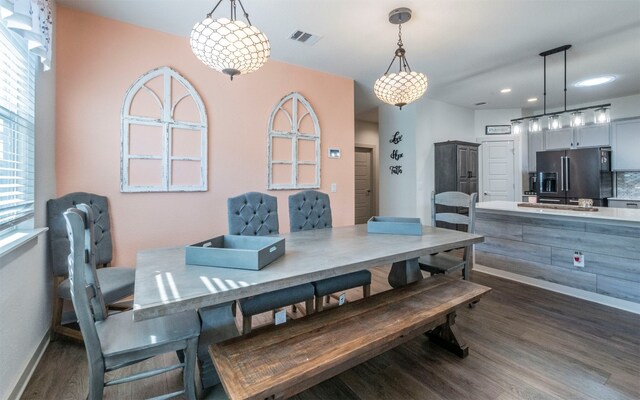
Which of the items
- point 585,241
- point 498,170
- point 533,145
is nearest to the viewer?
point 585,241

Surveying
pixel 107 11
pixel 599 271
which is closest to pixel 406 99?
pixel 599 271

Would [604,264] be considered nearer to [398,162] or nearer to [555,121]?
[555,121]

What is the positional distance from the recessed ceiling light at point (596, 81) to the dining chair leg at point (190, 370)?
20.3 feet

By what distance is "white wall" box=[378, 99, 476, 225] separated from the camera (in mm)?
5418

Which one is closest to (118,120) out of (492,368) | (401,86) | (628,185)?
(401,86)

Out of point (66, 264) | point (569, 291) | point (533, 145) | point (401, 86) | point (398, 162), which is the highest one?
point (533, 145)

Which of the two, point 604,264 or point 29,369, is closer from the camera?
point 29,369

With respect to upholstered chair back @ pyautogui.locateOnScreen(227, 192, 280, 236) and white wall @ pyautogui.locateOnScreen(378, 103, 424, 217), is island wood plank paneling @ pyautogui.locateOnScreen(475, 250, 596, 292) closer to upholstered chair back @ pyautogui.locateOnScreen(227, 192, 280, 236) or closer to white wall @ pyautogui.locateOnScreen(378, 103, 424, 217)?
white wall @ pyautogui.locateOnScreen(378, 103, 424, 217)

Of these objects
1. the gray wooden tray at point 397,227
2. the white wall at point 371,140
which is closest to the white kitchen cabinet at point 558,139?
the white wall at point 371,140

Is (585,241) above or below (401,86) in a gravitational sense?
below

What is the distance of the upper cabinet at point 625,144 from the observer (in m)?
5.02

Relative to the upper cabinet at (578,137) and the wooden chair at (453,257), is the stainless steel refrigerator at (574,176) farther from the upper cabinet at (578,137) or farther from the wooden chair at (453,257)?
the wooden chair at (453,257)

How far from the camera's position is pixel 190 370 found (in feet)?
4.53

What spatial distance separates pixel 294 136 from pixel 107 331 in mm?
2970
